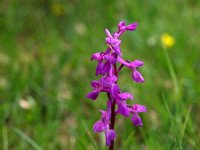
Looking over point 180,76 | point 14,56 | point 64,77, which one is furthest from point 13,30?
point 180,76

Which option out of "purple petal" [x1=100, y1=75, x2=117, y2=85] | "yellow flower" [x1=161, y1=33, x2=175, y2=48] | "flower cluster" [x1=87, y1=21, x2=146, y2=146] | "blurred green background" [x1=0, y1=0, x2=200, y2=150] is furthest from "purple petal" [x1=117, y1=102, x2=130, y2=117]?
"yellow flower" [x1=161, y1=33, x2=175, y2=48]

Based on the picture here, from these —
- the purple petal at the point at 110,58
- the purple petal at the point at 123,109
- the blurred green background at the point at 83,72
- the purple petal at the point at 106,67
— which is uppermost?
the blurred green background at the point at 83,72

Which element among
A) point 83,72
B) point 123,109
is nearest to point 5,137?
point 123,109

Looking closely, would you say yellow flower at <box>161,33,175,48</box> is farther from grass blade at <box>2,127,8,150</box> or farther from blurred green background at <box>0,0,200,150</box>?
grass blade at <box>2,127,8,150</box>

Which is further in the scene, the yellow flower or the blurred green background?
the yellow flower

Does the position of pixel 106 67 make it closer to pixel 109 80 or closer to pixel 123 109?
pixel 109 80

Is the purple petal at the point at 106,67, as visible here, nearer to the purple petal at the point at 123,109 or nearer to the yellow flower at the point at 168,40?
the purple petal at the point at 123,109

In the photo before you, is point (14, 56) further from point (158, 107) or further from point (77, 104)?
point (158, 107)

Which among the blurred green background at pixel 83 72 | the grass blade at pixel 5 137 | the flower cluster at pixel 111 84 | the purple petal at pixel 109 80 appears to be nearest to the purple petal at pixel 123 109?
the flower cluster at pixel 111 84
